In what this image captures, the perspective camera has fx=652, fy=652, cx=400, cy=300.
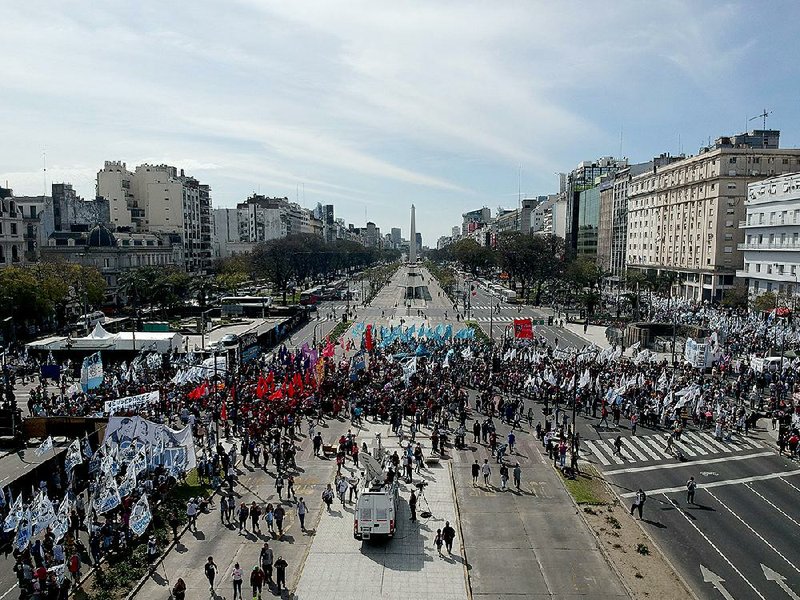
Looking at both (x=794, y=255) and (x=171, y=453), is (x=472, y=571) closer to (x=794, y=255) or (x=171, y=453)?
(x=171, y=453)

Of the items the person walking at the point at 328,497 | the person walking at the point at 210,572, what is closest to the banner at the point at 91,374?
the person walking at the point at 328,497

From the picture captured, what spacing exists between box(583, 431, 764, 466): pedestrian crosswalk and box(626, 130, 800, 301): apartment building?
67.9 metres

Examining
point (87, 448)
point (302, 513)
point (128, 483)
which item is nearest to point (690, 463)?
point (302, 513)

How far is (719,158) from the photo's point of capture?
94.9 meters

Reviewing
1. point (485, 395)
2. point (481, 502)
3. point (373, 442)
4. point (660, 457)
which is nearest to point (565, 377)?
point (485, 395)

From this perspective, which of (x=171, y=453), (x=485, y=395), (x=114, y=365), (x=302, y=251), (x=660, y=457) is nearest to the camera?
(x=171, y=453)

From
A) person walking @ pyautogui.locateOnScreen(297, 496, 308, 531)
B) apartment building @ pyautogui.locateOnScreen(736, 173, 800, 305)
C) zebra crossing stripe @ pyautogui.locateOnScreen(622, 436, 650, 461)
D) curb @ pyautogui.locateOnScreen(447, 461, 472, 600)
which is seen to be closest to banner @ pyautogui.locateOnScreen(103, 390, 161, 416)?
person walking @ pyautogui.locateOnScreen(297, 496, 308, 531)

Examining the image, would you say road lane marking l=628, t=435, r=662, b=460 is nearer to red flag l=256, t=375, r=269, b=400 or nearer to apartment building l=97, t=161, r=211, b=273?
red flag l=256, t=375, r=269, b=400

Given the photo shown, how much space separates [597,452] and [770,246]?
6547 cm

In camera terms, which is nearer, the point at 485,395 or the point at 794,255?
the point at 485,395

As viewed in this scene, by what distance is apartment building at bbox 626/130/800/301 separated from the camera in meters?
94.4

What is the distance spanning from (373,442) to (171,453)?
11.1m

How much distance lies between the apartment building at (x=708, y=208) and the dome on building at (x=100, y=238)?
90.8 metres

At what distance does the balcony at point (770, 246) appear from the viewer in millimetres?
79338
